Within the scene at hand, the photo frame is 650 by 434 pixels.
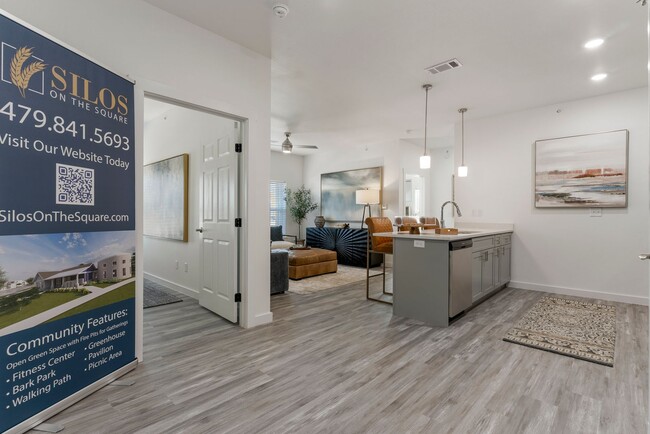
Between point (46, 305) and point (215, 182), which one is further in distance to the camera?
point (215, 182)

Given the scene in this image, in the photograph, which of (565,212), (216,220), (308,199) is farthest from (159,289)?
(565,212)

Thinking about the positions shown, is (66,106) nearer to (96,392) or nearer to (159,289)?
(96,392)

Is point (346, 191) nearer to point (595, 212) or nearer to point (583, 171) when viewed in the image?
point (583, 171)

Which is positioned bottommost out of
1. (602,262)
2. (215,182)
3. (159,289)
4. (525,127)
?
(159,289)

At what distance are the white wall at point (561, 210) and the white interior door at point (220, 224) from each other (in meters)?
3.96

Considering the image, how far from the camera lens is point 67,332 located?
5.91 ft

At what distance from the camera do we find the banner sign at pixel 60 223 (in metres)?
1.56

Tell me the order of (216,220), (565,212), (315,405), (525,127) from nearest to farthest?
(315,405) → (216,220) → (565,212) → (525,127)

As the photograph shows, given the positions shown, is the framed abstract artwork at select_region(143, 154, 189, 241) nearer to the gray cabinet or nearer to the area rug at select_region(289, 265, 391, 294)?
the area rug at select_region(289, 265, 391, 294)

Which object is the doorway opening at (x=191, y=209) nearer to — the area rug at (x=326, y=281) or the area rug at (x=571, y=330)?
the area rug at (x=326, y=281)

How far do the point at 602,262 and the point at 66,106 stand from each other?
230 inches

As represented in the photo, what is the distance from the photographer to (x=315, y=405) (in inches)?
73.5

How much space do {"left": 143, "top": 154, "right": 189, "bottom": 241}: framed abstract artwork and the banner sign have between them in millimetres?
2239

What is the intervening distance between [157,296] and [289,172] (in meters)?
5.18
